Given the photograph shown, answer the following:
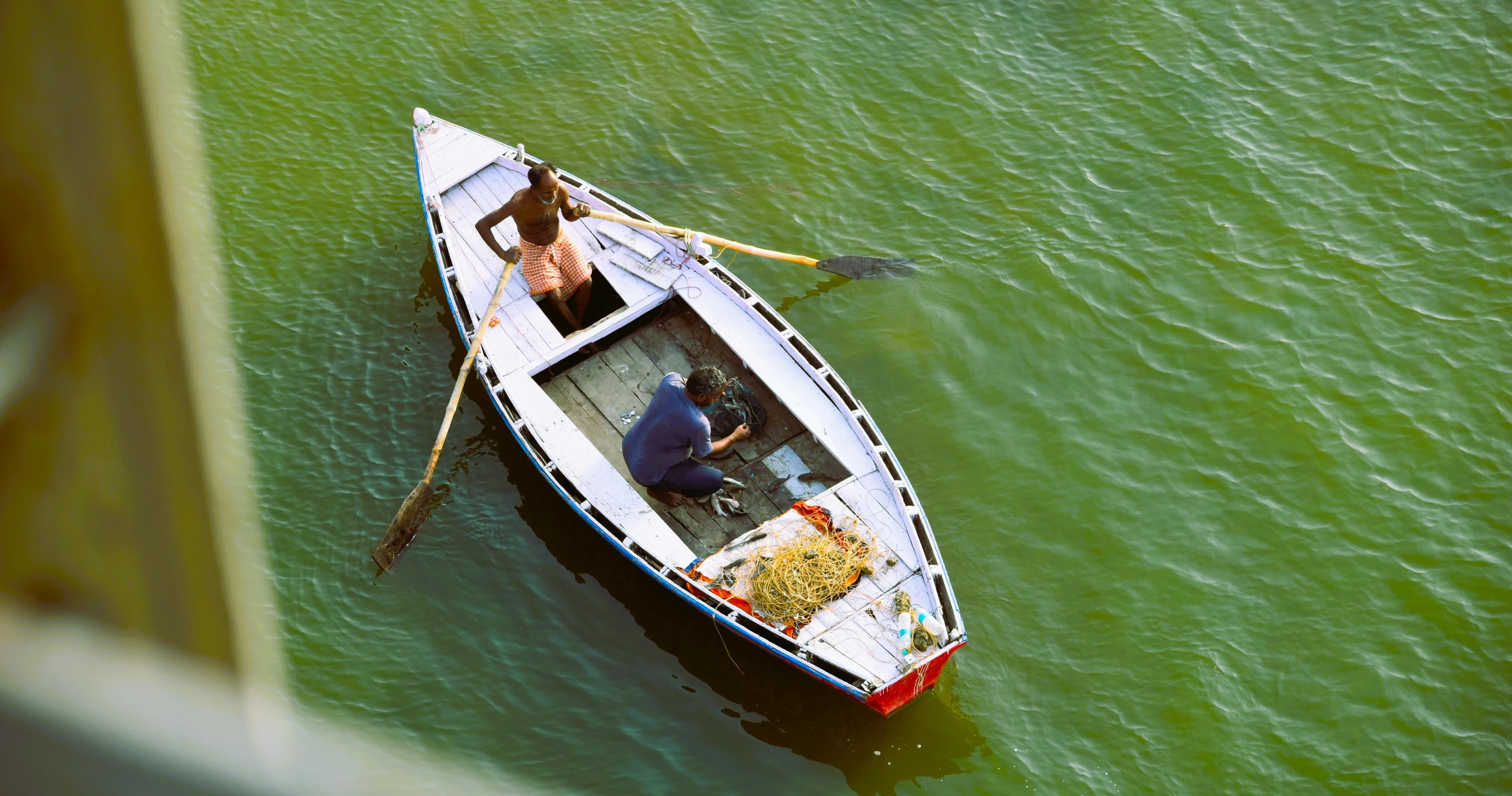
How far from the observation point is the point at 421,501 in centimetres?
1207

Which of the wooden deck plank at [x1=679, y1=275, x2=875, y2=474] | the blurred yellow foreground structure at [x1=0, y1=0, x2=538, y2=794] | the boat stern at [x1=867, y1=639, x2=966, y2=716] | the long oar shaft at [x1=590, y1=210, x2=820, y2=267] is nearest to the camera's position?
the blurred yellow foreground structure at [x1=0, y1=0, x2=538, y2=794]

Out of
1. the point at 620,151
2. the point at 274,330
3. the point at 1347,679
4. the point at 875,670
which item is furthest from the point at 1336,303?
the point at 274,330

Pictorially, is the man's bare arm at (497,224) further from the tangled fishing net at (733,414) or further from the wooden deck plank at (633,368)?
the tangled fishing net at (733,414)

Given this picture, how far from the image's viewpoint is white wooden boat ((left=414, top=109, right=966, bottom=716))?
10.3 m

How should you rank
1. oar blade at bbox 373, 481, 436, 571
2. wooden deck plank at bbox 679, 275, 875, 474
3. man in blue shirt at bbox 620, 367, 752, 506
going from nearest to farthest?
1. man in blue shirt at bbox 620, 367, 752, 506
2. wooden deck plank at bbox 679, 275, 875, 474
3. oar blade at bbox 373, 481, 436, 571

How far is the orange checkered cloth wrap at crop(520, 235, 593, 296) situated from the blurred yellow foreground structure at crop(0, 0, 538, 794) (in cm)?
1036

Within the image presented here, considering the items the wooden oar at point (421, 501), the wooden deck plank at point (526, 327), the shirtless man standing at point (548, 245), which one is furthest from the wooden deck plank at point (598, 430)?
the wooden oar at point (421, 501)

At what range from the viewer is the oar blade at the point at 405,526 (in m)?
11.8

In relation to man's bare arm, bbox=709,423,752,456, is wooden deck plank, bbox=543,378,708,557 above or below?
below

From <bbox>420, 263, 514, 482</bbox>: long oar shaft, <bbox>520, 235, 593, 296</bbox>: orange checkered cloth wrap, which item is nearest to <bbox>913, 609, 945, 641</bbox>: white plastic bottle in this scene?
<bbox>420, 263, 514, 482</bbox>: long oar shaft

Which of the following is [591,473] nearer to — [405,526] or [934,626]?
[405,526]

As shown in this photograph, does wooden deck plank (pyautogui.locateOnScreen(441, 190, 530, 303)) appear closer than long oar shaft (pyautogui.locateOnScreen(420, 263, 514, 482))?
No

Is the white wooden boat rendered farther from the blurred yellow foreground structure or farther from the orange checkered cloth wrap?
the blurred yellow foreground structure

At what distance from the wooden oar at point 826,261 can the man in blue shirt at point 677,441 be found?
2.63 meters
